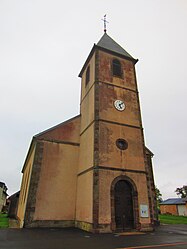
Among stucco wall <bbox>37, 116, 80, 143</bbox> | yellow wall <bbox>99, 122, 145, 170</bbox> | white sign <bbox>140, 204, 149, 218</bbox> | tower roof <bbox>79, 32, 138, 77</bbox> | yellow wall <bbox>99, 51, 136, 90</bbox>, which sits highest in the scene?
tower roof <bbox>79, 32, 138, 77</bbox>

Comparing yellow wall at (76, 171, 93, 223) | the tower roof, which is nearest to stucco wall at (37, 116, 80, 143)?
yellow wall at (76, 171, 93, 223)

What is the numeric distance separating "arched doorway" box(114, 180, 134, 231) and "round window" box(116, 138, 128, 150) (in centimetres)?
229

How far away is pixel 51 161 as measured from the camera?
14273 millimetres

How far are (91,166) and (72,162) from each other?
2814 millimetres

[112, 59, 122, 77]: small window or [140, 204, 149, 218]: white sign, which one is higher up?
[112, 59, 122, 77]: small window

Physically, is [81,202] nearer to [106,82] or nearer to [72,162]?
[72,162]

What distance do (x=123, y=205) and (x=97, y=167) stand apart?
294 cm

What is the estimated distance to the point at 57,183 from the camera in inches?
546

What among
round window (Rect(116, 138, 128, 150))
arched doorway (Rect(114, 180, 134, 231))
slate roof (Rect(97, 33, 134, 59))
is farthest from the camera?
slate roof (Rect(97, 33, 134, 59))

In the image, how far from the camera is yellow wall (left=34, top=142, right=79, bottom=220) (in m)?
13.0

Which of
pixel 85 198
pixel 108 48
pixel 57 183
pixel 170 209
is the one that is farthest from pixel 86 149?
pixel 170 209

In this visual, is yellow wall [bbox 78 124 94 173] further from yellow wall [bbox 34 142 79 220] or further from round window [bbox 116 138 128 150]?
round window [bbox 116 138 128 150]

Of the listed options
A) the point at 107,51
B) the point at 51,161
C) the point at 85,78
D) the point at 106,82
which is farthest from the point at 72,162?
the point at 107,51

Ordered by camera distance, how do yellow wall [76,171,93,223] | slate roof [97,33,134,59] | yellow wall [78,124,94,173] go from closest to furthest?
1. yellow wall [76,171,93,223]
2. yellow wall [78,124,94,173]
3. slate roof [97,33,134,59]
